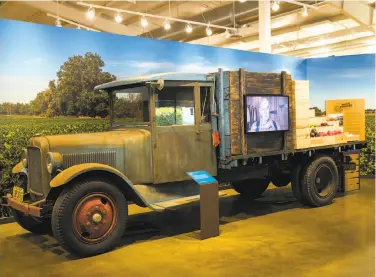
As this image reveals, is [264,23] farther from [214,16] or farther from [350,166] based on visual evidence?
[350,166]

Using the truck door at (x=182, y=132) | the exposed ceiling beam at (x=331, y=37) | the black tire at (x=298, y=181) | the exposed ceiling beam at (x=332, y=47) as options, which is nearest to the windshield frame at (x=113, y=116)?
the truck door at (x=182, y=132)

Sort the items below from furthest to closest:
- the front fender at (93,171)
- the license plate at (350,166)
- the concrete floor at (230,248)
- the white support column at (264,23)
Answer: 1. the white support column at (264,23)
2. the license plate at (350,166)
3. the front fender at (93,171)
4. the concrete floor at (230,248)

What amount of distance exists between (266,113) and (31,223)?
131 inches

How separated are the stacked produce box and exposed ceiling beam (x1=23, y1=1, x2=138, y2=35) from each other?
5.85 meters

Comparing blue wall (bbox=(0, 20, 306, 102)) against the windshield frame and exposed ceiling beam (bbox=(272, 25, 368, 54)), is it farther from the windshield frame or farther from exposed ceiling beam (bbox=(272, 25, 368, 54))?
exposed ceiling beam (bbox=(272, 25, 368, 54))

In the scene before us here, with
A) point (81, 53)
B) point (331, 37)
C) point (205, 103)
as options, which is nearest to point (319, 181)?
point (205, 103)

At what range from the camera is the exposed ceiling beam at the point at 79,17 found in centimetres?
881

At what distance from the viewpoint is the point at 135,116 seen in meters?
5.14

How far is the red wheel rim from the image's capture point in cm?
421

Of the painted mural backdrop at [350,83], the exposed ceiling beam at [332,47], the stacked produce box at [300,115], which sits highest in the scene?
the exposed ceiling beam at [332,47]

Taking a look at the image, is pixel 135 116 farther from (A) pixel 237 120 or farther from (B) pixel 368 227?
(B) pixel 368 227

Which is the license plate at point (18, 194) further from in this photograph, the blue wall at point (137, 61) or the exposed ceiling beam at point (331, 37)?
the exposed ceiling beam at point (331, 37)

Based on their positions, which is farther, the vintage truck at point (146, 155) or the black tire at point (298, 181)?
the black tire at point (298, 181)

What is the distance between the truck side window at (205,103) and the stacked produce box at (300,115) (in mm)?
1310
